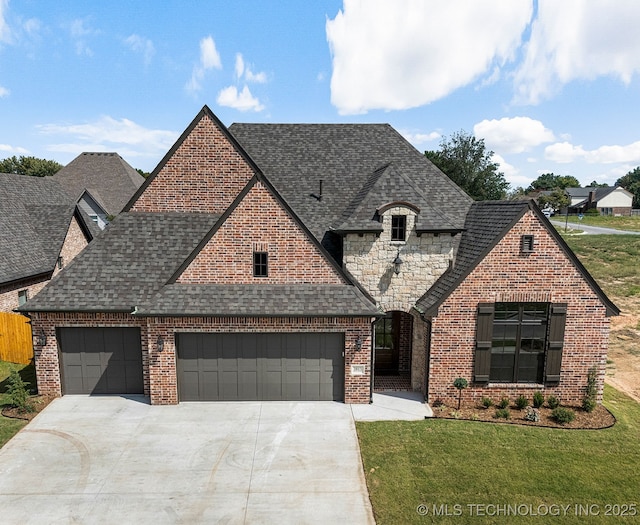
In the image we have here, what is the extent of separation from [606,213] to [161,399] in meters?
107

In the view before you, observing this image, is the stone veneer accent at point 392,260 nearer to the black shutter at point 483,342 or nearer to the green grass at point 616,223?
the black shutter at point 483,342

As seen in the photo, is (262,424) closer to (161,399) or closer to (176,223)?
(161,399)

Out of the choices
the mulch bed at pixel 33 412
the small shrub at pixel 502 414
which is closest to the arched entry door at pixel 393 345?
the small shrub at pixel 502 414

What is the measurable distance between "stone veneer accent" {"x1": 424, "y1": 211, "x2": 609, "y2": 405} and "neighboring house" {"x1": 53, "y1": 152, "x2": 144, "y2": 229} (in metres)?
38.9

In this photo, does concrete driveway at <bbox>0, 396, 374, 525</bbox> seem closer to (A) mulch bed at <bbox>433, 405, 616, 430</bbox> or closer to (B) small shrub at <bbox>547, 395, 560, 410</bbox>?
(A) mulch bed at <bbox>433, 405, 616, 430</bbox>

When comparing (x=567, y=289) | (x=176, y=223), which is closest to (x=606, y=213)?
(x=567, y=289)

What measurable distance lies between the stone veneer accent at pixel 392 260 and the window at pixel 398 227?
12cm

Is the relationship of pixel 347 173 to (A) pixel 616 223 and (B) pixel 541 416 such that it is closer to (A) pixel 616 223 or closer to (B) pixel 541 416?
(B) pixel 541 416

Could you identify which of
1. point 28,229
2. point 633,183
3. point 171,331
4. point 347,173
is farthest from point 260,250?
point 633,183

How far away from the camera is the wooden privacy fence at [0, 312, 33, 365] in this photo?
16.7m

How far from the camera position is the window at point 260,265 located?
41.9ft

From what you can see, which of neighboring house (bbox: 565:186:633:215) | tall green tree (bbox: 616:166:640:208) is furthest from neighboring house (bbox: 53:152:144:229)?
tall green tree (bbox: 616:166:640:208)

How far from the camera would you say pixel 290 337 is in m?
12.8

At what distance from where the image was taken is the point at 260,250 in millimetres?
12711
